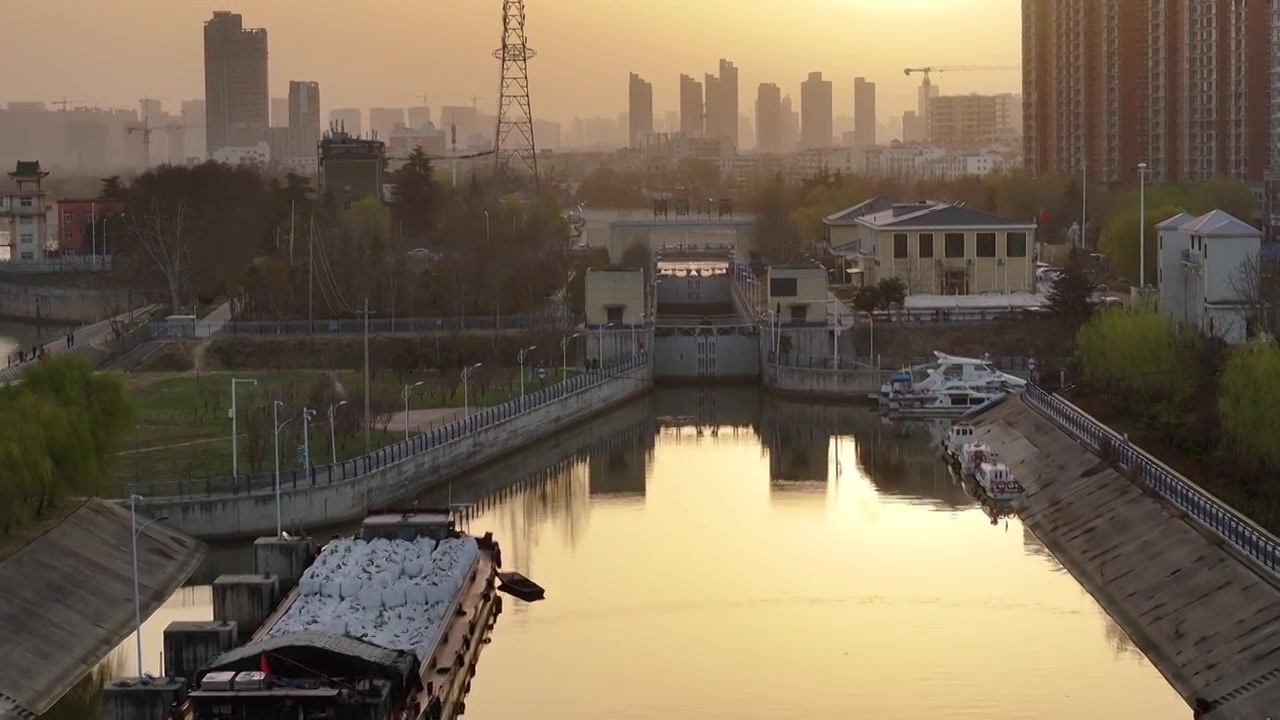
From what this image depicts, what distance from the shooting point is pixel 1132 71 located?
70.1 m

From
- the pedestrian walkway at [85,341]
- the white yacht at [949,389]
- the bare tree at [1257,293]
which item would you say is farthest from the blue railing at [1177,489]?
the pedestrian walkway at [85,341]

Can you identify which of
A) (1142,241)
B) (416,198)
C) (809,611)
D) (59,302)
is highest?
(416,198)

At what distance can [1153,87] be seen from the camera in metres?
69.2

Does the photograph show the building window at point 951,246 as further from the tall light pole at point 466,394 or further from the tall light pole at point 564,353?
the tall light pole at point 466,394

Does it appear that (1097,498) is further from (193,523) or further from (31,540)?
(31,540)

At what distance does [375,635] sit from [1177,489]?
8.98 m

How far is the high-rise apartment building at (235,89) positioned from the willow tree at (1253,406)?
153696 mm

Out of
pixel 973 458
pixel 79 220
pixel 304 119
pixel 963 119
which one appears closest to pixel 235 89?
pixel 304 119

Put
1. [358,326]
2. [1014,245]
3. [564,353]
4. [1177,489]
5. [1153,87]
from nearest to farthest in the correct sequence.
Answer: [1177,489]
[564,353]
[358,326]
[1014,245]
[1153,87]

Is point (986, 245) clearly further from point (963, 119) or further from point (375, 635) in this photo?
point (963, 119)

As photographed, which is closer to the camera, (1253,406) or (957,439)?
(1253,406)

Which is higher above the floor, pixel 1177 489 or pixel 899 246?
pixel 899 246

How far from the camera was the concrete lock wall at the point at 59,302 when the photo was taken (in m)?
56.0

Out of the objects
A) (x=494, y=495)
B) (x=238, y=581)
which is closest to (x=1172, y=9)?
(x=494, y=495)
